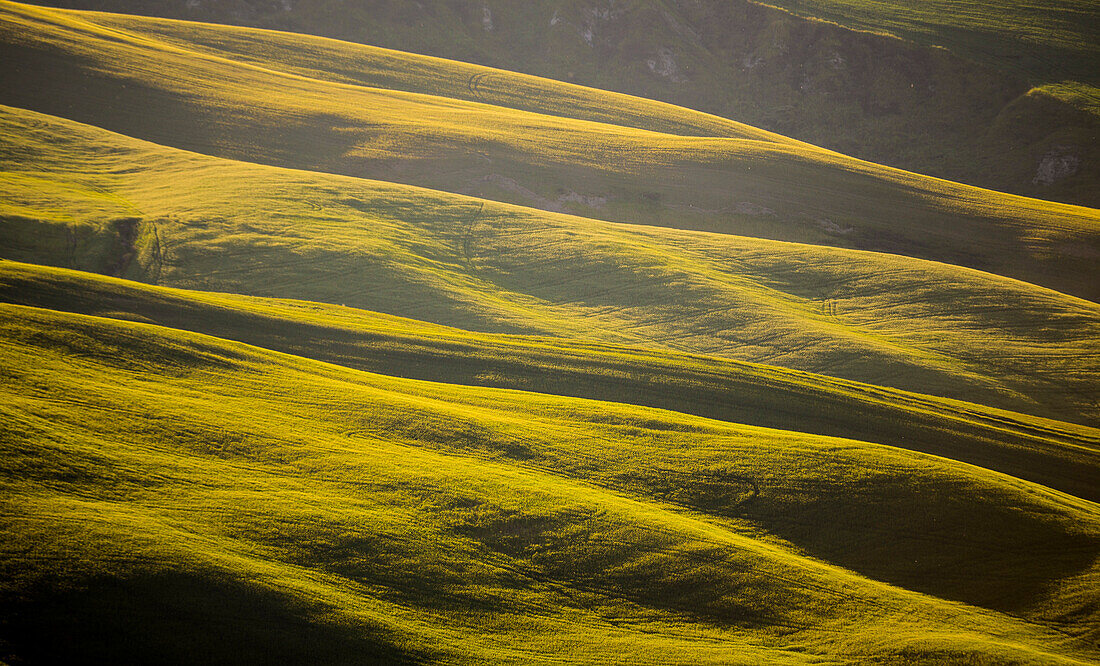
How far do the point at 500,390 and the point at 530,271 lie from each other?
15767 millimetres

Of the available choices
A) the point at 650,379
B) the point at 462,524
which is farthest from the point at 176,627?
the point at 650,379

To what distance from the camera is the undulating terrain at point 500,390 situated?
11703 millimetres

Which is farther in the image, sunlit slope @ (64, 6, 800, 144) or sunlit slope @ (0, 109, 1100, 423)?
sunlit slope @ (64, 6, 800, 144)

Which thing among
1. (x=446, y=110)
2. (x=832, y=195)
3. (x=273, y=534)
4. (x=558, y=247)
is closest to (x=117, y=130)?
(x=446, y=110)

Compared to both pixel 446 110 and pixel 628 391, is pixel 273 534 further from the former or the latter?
pixel 446 110

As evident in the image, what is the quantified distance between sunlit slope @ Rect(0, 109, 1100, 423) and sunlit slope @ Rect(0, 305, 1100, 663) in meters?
11.7

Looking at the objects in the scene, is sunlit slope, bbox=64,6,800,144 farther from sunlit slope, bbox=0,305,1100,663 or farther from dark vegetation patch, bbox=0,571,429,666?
dark vegetation patch, bbox=0,571,429,666

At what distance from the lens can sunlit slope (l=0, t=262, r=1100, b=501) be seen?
21641 mm

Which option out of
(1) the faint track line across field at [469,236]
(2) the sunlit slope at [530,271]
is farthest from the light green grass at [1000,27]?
(1) the faint track line across field at [469,236]

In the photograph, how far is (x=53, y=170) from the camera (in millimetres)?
36438

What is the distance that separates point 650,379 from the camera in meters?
23.6

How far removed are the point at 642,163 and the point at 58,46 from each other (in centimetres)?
3860

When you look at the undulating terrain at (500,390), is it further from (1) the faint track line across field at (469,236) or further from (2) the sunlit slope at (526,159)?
(1) the faint track line across field at (469,236)

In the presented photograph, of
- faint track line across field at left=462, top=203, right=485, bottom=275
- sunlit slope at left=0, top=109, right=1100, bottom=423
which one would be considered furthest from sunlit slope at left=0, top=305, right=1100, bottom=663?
faint track line across field at left=462, top=203, right=485, bottom=275
